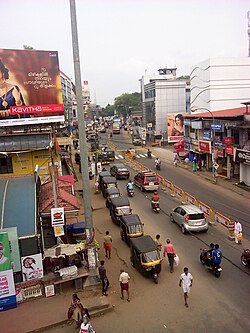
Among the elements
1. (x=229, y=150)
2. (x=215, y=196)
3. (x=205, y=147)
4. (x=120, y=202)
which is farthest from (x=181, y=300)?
(x=205, y=147)

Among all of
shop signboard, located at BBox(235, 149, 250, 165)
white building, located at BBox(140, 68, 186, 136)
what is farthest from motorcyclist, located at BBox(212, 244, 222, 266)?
white building, located at BBox(140, 68, 186, 136)

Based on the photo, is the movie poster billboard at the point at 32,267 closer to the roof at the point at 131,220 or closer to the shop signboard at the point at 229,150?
the roof at the point at 131,220

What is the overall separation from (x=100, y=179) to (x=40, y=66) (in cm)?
1116

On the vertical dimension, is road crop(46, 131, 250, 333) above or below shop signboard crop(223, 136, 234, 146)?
below

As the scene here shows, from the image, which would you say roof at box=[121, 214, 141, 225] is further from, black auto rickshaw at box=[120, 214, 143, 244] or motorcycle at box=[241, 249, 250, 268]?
motorcycle at box=[241, 249, 250, 268]

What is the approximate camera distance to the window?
977 inches

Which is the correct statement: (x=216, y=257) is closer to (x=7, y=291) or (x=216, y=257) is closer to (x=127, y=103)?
(x=7, y=291)

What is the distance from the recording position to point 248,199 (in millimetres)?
27266

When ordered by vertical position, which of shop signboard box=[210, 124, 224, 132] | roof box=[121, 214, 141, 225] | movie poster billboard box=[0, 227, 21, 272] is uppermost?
shop signboard box=[210, 124, 224, 132]

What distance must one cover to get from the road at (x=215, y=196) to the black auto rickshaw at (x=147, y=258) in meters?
7.10

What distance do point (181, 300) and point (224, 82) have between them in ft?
155

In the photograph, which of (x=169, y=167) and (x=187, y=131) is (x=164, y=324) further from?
(x=187, y=131)

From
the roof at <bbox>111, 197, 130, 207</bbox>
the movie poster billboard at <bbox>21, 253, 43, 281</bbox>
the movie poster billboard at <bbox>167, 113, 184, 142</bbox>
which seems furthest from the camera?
the movie poster billboard at <bbox>167, 113, 184, 142</bbox>

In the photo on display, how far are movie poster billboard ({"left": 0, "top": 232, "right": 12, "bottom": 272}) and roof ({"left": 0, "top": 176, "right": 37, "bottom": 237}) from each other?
1.25 m
